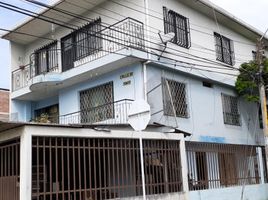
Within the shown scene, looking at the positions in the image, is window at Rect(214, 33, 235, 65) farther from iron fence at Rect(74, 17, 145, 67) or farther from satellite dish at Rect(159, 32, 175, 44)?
iron fence at Rect(74, 17, 145, 67)

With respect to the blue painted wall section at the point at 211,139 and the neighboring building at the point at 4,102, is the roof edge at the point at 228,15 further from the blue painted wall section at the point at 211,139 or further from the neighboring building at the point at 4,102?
the neighboring building at the point at 4,102

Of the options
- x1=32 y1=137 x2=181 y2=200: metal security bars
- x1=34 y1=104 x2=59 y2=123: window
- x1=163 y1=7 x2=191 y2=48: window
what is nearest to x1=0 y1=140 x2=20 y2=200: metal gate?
x1=32 y1=137 x2=181 y2=200: metal security bars

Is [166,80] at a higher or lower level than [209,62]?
lower

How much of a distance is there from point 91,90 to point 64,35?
11.4 feet

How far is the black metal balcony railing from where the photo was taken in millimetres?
14969

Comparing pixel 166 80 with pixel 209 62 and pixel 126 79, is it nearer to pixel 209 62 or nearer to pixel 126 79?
pixel 126 79

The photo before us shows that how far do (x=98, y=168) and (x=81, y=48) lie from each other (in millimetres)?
7520

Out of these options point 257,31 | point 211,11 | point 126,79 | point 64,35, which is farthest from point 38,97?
point 257,31

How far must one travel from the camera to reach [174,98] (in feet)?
53.3

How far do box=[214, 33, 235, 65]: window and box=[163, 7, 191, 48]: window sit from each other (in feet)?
8.56

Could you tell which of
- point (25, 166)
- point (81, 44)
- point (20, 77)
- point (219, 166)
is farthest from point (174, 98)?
point (20, 77)

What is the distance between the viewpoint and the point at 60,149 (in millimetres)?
10227

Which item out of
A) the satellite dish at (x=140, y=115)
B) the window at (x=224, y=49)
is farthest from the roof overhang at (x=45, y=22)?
A: the satellite dish at (x=140, y=115)

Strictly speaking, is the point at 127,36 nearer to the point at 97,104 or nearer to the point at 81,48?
the point at 81,48
